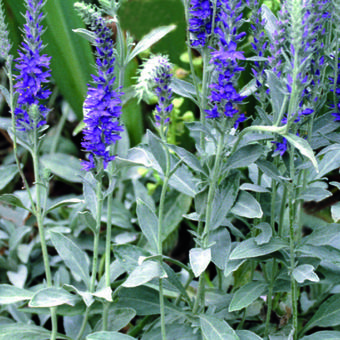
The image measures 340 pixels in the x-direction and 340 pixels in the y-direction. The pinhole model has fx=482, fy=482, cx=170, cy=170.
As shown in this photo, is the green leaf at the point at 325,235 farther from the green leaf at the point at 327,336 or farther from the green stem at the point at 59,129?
the green stem at the point at 59,129

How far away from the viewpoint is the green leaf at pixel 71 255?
4.85ft

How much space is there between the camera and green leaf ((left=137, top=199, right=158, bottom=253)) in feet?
4.66

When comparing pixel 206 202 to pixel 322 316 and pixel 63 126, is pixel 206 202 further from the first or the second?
pixel 63 126

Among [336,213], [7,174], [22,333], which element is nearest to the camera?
[336,213]

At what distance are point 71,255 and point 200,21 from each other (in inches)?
31.3

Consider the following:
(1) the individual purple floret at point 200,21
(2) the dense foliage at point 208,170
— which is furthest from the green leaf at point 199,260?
(1) the individual purple floret at point 200,21

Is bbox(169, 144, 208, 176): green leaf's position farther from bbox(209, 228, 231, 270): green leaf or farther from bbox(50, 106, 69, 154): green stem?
bbox(50, 106, 69, 154): green stem

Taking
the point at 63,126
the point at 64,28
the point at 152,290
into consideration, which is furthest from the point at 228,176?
the point at 63,126

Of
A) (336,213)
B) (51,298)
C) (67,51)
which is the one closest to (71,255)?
(51,298)

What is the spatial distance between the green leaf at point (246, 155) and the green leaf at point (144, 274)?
34 centimetres

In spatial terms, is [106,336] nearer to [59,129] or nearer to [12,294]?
[12,294]

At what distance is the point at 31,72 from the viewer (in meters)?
1.32

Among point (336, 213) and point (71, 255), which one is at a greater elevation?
point (336, 213)

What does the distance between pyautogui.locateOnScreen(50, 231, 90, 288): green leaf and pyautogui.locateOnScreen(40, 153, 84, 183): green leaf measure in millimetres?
701
